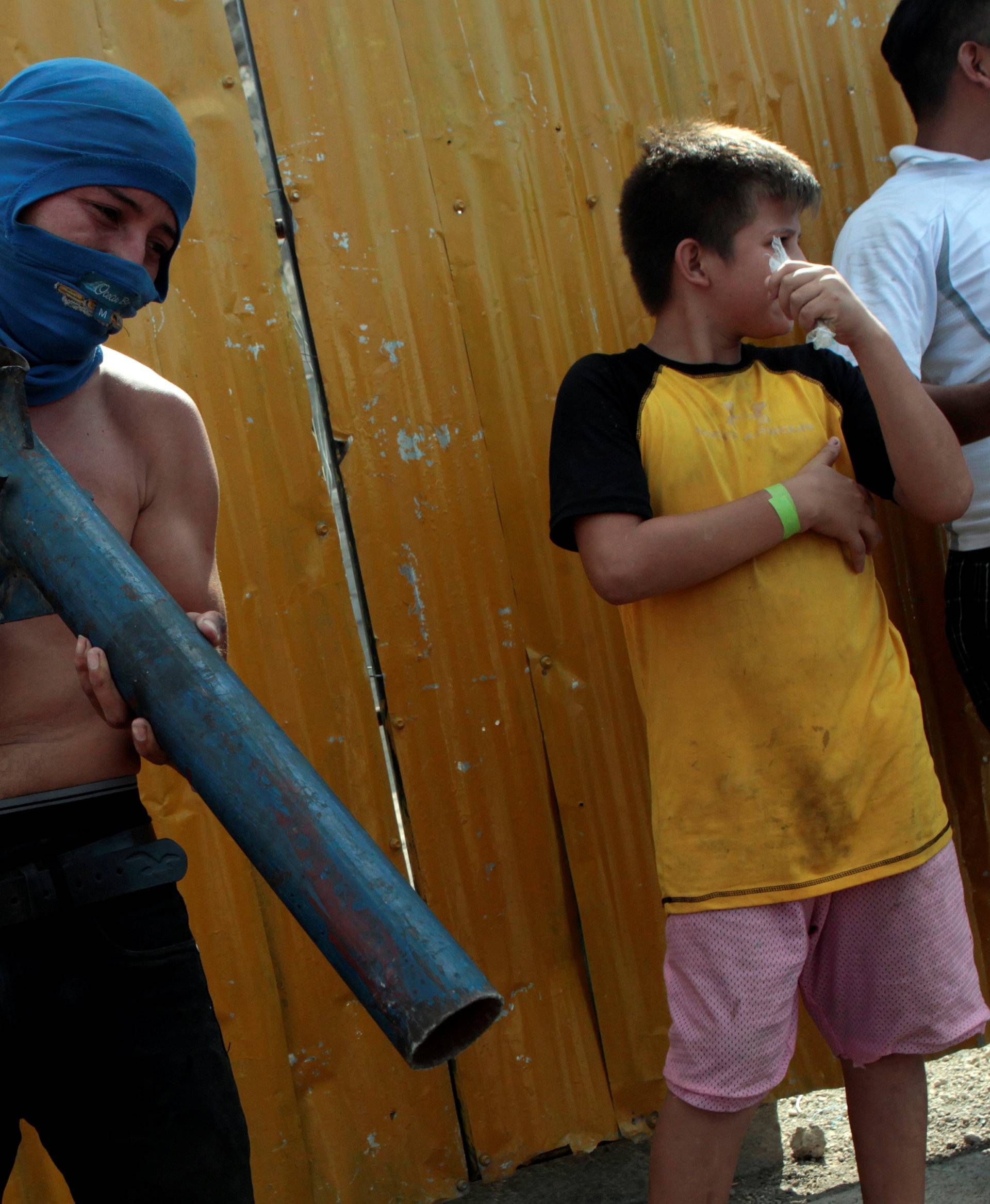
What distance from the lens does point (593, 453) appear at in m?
1.96

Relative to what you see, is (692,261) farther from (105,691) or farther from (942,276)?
(105,691)

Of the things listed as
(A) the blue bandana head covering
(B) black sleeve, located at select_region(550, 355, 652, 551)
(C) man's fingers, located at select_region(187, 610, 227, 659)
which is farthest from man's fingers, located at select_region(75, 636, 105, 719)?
(B) black sleeve, located at select_region(550, 355, 652, 551)

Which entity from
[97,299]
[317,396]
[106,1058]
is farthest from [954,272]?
[106,1058]

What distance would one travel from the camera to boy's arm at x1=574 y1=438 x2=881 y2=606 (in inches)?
73.9

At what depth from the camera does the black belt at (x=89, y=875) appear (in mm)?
1409

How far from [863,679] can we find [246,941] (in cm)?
142

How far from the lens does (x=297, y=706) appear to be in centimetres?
251

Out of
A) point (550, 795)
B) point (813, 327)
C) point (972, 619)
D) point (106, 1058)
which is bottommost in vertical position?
point (550, 795)

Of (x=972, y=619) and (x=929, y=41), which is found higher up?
(x=929, y=41)

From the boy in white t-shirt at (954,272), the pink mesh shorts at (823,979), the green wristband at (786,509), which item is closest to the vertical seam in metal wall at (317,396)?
the pink mesh shorts at (823,979)

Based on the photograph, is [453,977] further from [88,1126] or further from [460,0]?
[460,0]

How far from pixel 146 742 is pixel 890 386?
53.1 inches

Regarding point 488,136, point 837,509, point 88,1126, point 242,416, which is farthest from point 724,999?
point 488,136

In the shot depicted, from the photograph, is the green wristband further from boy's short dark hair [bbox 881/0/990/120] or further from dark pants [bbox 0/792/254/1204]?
boy's short dark hair [bbox 881/0/990/120]
